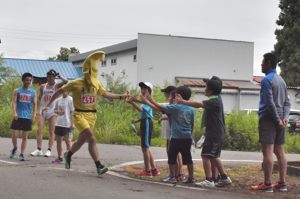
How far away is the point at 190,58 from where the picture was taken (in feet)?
174

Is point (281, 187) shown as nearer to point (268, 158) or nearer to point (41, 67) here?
point (268, 158)

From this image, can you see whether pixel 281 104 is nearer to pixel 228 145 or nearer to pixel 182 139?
pixel 182 139

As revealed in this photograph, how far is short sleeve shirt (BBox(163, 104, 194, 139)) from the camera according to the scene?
8133mm

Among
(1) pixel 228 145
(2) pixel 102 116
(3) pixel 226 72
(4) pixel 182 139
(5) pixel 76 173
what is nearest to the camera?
(4) pixel 182 139

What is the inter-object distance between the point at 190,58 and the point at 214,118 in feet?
149

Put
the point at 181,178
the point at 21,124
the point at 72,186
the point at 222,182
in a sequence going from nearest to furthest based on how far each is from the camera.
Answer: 1. the point at 72,186
2. the point at 222,182
3. the point at 181,178
4. the point at 21,124

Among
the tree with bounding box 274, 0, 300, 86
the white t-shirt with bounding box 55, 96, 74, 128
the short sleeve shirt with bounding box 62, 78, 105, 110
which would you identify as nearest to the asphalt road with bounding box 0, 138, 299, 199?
the white t-shirt with bounding box 55, 96, 74, 128

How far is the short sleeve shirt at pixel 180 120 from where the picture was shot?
26.7 ft

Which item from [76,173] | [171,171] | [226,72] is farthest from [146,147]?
[226,72]

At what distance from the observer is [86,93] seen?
8.43 metres

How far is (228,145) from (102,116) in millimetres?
4822

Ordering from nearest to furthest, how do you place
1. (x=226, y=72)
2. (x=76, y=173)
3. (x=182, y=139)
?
(x=182, y=139) < (x=76, y=173) < (x=226, y=72)

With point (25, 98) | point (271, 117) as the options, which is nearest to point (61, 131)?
point (25, 98)

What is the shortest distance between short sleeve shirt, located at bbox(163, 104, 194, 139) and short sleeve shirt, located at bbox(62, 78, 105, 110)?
1.30 metres
